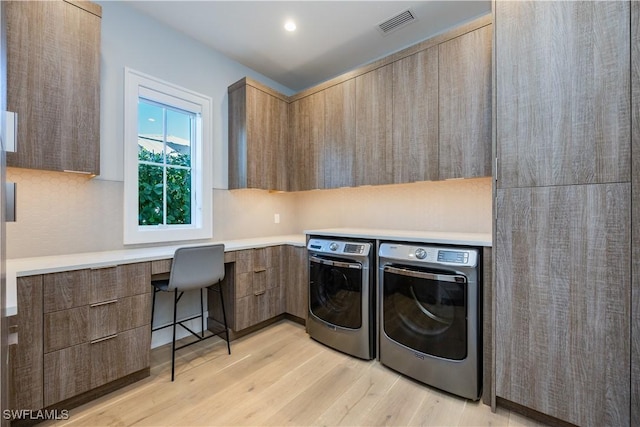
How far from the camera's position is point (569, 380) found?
1.48 meters

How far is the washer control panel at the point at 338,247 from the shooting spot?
7.34ft

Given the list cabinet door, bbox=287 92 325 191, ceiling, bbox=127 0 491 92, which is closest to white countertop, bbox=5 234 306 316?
cabinet door, bbox=287 92 325 191

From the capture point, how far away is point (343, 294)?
237 centimetres

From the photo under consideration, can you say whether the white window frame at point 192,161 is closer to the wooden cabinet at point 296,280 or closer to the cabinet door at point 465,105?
the wooden cabinet at point 296,280

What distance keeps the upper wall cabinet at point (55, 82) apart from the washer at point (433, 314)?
2.24 meters

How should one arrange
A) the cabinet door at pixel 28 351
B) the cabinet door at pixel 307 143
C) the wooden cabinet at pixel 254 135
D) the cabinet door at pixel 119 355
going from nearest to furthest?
the cabinet door at pixel 28 351 → the cabinet door at pixel 119 355 → the wooden cabinet at pixel 254 135 → the cabinet door at pixel 307 143

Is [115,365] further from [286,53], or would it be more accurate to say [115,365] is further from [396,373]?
[286,53]

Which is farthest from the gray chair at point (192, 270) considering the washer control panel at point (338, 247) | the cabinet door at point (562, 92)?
the cabinet door at point (562, 92)

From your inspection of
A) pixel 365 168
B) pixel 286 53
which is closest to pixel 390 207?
pixel 365 168

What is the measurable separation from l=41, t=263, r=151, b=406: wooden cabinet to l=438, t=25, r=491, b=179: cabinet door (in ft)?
7.82

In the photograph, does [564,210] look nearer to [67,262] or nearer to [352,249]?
[352,249]

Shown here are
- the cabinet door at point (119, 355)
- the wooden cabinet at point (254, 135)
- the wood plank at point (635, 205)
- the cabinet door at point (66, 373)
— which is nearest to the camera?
the wood plank at point (635, 205)

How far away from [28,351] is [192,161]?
6.14ft

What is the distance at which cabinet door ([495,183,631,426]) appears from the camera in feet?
4.48
